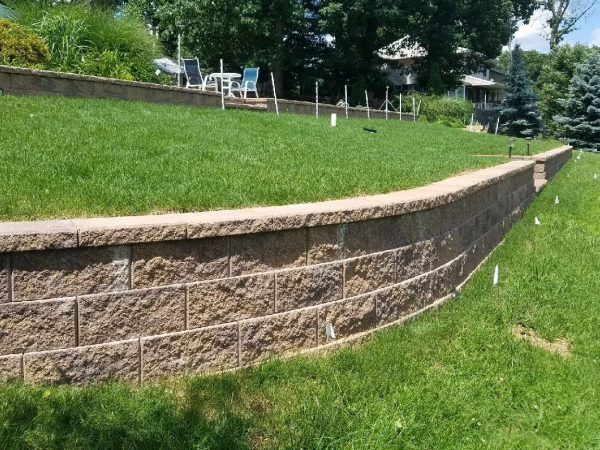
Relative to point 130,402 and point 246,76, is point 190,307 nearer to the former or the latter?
point 130,402

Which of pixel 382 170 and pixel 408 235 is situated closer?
pixel 408 235

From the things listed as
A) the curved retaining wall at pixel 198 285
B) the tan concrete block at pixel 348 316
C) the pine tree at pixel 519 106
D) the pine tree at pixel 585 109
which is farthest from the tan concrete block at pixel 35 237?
the pine tree at pixel 519 106

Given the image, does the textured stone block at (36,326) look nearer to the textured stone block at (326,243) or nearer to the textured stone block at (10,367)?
the textured stone block at (10,367)

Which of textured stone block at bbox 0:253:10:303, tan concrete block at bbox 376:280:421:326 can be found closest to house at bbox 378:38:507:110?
tan concrete block at bbox 376:280:421:326

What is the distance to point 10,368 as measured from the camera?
115 inches

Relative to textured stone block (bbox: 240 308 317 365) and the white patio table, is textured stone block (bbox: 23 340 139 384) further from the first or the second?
the white patio table

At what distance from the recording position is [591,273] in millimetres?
6098

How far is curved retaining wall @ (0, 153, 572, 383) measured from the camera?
2.93 m

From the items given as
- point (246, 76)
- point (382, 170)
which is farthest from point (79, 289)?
point (246, 76)

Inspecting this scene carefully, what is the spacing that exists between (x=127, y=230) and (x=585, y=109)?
3062cm

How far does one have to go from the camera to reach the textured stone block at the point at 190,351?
10.6ft

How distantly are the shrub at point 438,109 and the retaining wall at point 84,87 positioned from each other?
1596 centimetres

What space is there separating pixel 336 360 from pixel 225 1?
71.5ft

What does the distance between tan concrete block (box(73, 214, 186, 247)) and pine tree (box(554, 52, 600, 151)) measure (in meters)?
29.7
